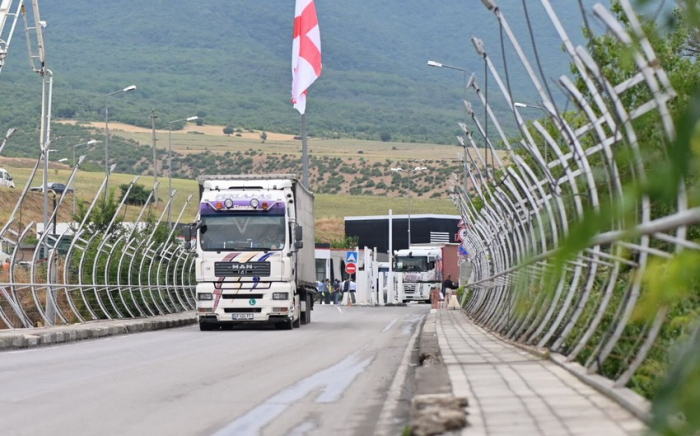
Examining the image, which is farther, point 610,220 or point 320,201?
point 320,201

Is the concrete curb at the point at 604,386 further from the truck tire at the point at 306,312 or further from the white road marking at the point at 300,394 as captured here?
the truck tire at the point at 306,312

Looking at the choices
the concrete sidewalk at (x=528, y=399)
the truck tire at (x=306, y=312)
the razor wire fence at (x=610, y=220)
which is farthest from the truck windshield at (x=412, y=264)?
the concrete sidewalk at (x=528, y=399)

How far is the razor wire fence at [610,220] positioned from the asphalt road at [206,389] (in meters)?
1.82

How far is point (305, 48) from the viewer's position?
134 feet

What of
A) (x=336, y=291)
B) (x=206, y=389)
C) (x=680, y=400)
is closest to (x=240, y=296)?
(x=206, y=389)

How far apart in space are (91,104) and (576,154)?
190512 mm

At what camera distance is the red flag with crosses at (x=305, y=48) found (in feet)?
132

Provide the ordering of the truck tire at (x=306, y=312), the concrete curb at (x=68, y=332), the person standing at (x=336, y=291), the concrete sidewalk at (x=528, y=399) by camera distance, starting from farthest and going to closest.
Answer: the person standing at (x=336, y=291) → the truck tire at (x=306, y=312) → the concrete curb at (x=68, y=332) → the concrete sidewalk at (x=528, y=399)

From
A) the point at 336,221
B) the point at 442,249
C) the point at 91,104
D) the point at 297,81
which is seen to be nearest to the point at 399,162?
the point at 336,221

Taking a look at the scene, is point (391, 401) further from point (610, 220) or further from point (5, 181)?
point (5, 181)

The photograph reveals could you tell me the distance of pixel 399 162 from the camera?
154m

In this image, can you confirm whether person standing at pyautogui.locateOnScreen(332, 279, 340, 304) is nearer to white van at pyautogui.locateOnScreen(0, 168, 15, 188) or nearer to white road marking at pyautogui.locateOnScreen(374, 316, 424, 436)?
white van at pyautogui.locateOnScreen(0, 168, 15, 188)

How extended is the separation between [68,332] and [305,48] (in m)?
18.7

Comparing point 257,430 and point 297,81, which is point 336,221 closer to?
point 297,81
